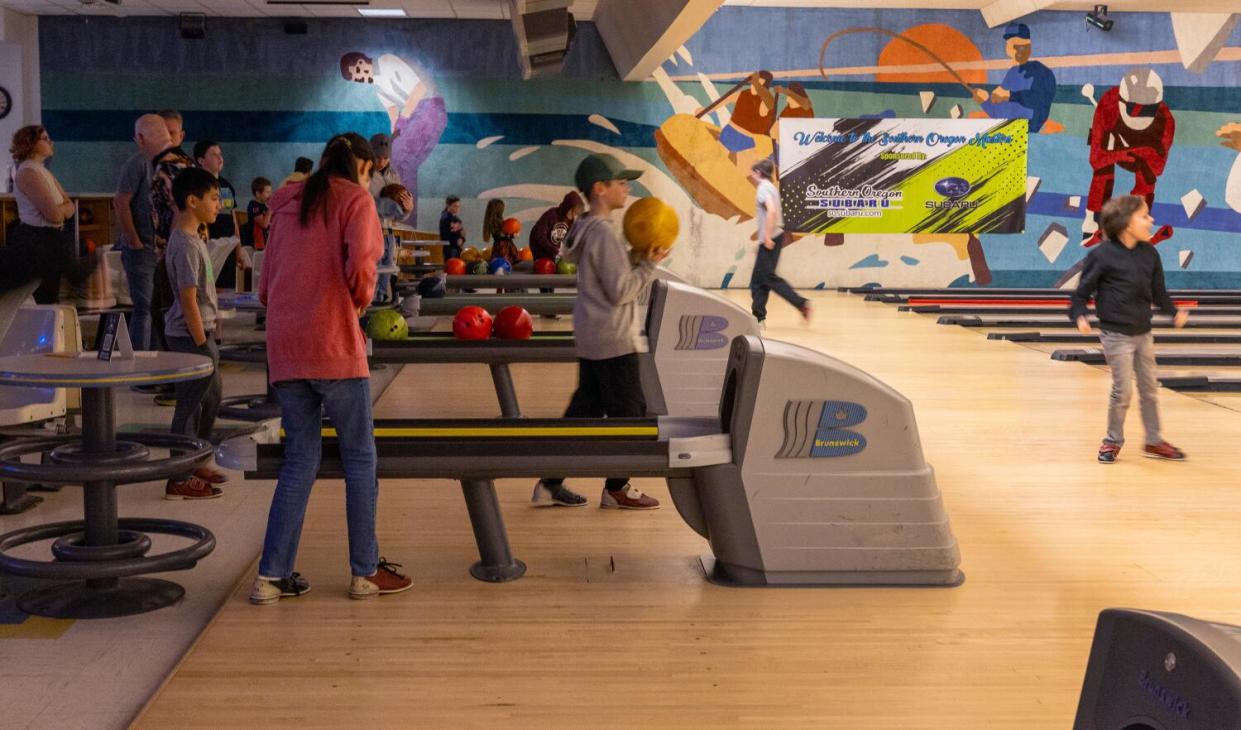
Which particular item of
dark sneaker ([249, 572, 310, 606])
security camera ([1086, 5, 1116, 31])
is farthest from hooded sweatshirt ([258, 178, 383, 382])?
security camera ([1086, 5, 1116, 31])

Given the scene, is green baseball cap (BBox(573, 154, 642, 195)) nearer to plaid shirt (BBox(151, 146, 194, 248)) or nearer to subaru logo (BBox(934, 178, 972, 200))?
plaid shirt (BBox(151, 146, 194, 248))

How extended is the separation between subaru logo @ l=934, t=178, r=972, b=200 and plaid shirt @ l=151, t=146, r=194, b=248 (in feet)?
38.6

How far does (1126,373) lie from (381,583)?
356 centimetres

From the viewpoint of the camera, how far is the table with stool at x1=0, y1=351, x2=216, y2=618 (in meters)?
3.10

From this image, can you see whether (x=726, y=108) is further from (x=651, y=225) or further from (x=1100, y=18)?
(x=651, y=225)

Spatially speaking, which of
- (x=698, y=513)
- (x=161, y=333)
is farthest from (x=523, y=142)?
(x=698, y=513)

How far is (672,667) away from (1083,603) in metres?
1.30

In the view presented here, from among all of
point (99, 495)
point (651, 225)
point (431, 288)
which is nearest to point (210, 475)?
point (99, 495)

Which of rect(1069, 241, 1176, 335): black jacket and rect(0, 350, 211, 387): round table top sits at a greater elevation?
rect(1069, 241, 1176, 335): black jacket

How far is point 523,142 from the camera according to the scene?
1510 centimetres

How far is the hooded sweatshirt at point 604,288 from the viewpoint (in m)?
3.99

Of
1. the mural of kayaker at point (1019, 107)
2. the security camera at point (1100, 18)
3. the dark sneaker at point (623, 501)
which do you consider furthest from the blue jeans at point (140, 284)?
the security camera at point (1100, 18)

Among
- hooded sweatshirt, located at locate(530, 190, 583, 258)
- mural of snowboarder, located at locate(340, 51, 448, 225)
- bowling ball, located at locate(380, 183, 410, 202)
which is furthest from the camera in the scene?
mural of snowboarder, located at locate(340, 51, 448, 225)

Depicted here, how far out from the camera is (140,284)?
6.05m
